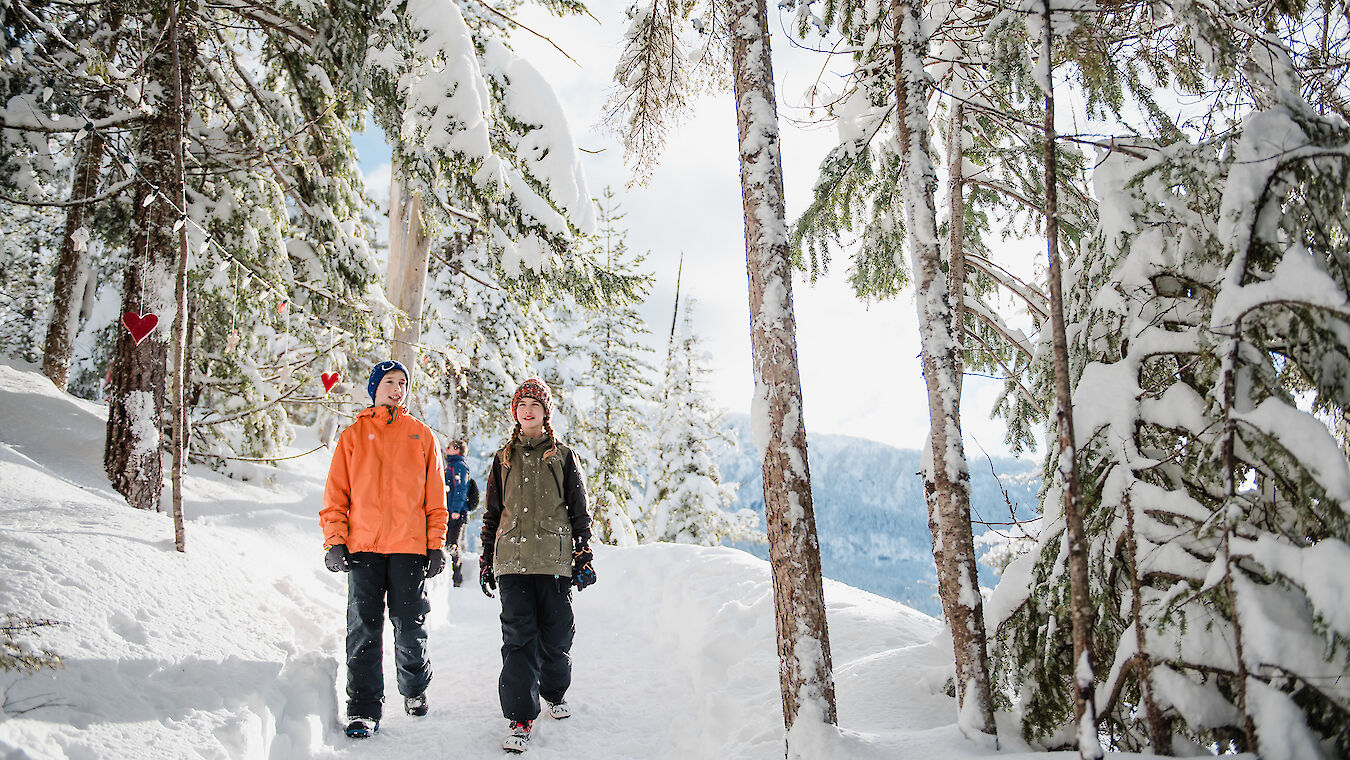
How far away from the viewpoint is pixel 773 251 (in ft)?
12.4

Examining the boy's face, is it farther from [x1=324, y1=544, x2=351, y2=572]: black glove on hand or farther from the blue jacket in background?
the blue jacket in background

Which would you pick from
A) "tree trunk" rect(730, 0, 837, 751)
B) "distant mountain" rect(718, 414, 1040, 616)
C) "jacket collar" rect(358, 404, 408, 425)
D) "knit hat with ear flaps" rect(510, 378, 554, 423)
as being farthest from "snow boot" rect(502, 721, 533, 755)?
"distant mountain" rect(718, 414, 1040, 616)

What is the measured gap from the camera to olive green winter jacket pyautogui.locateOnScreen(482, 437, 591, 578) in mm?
4398

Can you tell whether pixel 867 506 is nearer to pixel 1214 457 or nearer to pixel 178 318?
pixel 178 318

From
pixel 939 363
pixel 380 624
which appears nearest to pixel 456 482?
pixel 380 624

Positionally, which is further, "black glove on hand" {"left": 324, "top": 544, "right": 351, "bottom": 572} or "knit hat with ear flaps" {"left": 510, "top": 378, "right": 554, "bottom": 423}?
"knit hat with ear flaps" {"left": 510, "top": 378, "right": 554, "bottom": 423}

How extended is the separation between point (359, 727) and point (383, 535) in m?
1.17

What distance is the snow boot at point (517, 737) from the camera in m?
4.04

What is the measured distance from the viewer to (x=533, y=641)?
173 inches

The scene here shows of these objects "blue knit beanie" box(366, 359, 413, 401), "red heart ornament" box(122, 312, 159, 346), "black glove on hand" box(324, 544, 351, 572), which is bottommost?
"black glove on hand" box(324, 544, 351, 572)

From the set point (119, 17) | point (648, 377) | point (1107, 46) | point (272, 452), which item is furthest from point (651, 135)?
point (648, 377)

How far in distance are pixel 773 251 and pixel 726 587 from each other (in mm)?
4713

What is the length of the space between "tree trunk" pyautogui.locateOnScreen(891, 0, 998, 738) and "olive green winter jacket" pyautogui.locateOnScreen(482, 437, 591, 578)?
236 centimetres

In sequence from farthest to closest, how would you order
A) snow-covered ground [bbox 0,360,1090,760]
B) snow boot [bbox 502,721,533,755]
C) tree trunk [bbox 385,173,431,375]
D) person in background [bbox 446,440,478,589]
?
person in background [bbox 446,440,478,589] → tree trunk [bbox 385,173,431,375] → snow boot [bbox 502,721,533,755] → snow-covered ground [bbox 0,360,1090,760]
